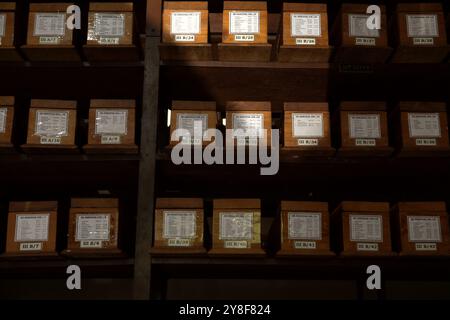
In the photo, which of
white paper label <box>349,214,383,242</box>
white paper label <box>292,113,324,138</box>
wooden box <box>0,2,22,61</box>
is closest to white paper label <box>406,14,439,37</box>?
white paper label <box>292,113,324,138</box>

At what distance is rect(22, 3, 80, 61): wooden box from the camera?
2199mm

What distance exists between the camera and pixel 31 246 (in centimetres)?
209

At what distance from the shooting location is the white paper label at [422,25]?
7.32 ft

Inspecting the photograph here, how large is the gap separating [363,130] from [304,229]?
43 cm

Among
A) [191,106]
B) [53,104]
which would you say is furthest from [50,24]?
[191,106]

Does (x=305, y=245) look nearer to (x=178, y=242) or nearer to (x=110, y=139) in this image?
(x=178, y=242)

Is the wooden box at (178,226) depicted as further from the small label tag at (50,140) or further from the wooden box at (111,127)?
the small label tag at (50,140)

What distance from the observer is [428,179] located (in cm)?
245

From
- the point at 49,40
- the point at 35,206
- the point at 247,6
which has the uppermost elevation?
the point at 247,6

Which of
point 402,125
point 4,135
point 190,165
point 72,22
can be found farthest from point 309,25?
point 4,135

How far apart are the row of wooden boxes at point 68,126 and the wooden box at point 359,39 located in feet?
2.68

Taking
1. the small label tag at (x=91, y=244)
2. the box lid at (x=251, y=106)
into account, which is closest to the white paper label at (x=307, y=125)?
the box lid at (x=251, y=106)

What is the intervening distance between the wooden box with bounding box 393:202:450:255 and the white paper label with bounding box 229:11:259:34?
841 mm
